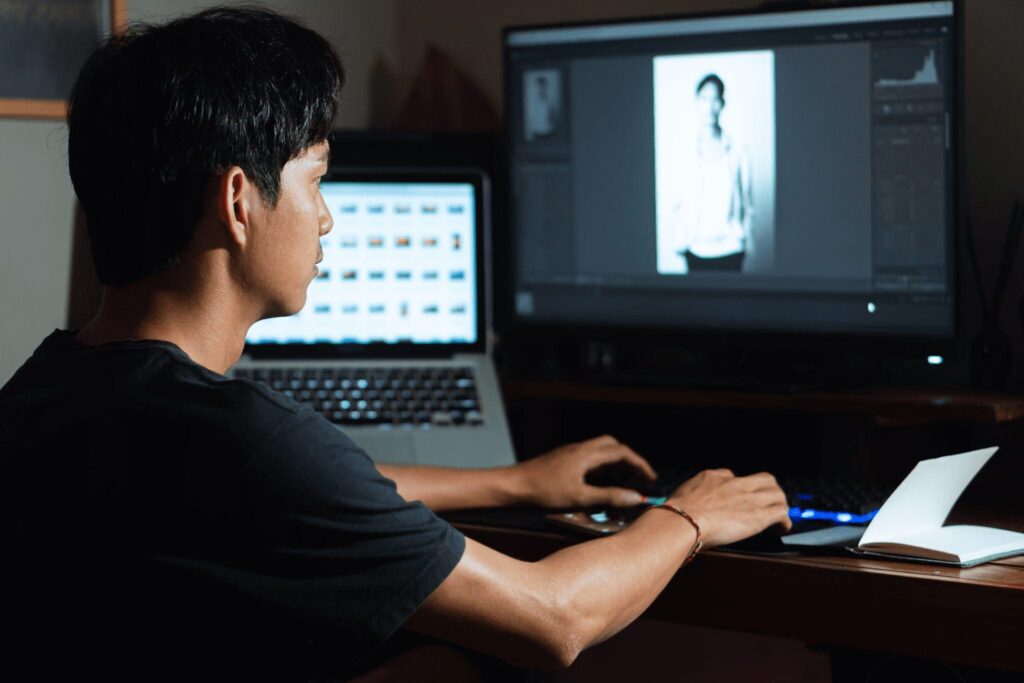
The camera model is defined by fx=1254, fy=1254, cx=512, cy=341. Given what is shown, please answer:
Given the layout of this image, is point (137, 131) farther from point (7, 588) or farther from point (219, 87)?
point (7, 588)

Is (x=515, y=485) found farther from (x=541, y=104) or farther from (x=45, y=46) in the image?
(x=45, y=46)

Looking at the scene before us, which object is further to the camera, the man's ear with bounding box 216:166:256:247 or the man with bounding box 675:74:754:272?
the man with bounding box 675:74:754:272

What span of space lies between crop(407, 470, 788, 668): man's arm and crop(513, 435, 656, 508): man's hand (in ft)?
0.58

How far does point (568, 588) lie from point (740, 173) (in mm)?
776

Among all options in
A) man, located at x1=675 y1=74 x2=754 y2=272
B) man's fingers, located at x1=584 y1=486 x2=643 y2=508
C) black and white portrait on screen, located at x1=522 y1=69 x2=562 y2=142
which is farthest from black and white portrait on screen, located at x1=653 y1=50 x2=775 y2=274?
man's fingers, located at x1=584 y1=486 x2=643 y2=508

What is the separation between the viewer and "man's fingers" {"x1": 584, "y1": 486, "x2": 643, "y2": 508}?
1286 millimetres

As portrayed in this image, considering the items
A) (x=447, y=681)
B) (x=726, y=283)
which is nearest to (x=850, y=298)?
(x=726, y=283)

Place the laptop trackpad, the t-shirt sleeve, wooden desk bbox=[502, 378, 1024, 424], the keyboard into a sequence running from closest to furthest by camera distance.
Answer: the t-shirt sleeve < the keyboard < wooden desk bbox=[502, 378, 1024, 424] < the laptop trackpad

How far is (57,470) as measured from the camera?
828 millimetres

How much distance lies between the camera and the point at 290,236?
0.95m

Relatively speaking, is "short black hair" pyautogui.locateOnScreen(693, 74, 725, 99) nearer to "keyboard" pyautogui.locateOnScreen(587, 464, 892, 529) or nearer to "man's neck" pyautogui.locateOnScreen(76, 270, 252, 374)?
"keyboard" pyautogui.locateOnScreen(587, 464, 892, 529)

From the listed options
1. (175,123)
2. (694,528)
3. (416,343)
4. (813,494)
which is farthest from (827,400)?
(175,123)

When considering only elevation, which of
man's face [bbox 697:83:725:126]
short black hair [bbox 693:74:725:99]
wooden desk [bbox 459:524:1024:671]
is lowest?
wooden desk [bbox 459:524:1024:671]

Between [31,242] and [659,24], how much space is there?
0.87 meters
